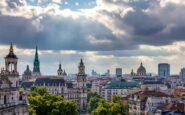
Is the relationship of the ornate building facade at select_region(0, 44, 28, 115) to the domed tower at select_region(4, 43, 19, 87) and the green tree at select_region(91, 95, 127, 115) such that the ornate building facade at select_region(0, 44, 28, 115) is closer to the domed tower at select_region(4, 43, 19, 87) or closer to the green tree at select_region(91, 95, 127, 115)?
the domed tower at select_region(4, 43, 19, 87)

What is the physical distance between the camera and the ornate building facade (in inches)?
3211

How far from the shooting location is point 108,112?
116m

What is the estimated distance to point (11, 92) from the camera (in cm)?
8500

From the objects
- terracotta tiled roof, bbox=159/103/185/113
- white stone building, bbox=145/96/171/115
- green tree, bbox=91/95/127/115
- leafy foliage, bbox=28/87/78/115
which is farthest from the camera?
white stone building, bbox=145/96/171/115

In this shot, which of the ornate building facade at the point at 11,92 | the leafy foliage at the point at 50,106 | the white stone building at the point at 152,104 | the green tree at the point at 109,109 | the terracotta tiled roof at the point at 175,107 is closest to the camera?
the ornate building facade at the point at 11,92

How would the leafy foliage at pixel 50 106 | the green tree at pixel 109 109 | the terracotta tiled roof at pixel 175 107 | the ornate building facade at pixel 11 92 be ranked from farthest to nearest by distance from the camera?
the green tree at pixel 109 109 < the terracotta tiled roof at pixel 175 107 < the leafy foliage at pixel 50 106 < the ornate building facade at pixel 11 92

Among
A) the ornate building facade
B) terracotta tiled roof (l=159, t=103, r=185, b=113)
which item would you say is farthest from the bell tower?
terracotta tiled roof (l=159, t=103, r=185, b=113)

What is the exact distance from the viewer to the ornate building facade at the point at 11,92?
8156 cm

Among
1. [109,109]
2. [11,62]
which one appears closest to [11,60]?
[11,62]

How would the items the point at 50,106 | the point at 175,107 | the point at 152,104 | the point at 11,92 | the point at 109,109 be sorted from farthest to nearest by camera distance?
the point at 152,104
the point at 109,109
the point at 175,107
the point at 50,106
the point at 11,92

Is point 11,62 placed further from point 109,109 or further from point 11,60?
point 109,109

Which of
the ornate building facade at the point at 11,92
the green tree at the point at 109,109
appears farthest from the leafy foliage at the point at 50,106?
the ornate building facade at the point at 11,92

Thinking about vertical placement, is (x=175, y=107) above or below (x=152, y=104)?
below

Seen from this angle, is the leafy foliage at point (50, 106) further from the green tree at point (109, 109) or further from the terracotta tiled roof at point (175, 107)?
the terracotta tiled roof at point (175, 107)
